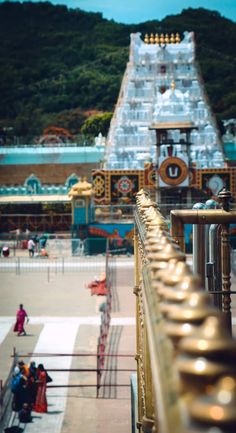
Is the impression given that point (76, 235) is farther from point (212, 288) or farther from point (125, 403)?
point (212, 288)

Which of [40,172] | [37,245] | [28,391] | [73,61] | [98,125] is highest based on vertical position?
[73,61]

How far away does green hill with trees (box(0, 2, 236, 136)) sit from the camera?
84.6 metres

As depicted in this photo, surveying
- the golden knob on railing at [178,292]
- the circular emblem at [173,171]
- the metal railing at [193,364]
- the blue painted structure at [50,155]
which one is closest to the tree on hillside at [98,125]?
the blue painted structure at [50,155]

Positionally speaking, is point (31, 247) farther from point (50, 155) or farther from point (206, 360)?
point (206, 360)

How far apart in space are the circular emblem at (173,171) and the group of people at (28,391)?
21037mm

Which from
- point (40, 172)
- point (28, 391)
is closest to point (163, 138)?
point (40, 172)

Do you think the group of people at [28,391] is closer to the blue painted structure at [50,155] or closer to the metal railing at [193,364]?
the metal railing at [193,364]

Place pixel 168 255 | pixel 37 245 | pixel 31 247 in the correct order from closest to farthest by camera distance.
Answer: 1. pixel 168 255
2. pixel 31 247
3. pixel 37 245

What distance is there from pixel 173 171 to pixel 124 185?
2.49 metres

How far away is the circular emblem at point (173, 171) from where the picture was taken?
31.4 meters

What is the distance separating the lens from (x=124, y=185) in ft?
108

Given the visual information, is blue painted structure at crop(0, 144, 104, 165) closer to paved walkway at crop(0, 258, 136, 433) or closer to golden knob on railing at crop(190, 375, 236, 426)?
paved walkway at crop(0, 258, 136, 433)

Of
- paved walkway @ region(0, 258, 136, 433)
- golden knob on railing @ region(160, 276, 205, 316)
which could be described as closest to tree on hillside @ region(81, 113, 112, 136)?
paved walkway @ region(0, 258, 136, 433)

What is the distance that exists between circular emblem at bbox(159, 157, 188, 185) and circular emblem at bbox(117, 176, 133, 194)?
1.78 meters
